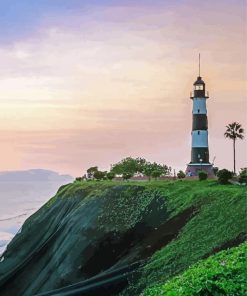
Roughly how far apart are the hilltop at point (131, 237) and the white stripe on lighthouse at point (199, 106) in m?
20.7

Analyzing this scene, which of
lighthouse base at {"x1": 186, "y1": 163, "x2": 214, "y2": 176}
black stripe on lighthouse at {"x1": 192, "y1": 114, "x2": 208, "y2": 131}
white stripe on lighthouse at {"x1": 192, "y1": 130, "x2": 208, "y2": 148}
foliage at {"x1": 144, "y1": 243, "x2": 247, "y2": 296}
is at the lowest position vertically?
foliage at {"x1": 144, "y1": 243, "x2": 247, "y2": 296}

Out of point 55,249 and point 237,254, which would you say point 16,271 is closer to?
point 55,249

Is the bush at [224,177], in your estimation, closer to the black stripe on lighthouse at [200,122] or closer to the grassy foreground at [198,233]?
the grassy foreground at [198,233]

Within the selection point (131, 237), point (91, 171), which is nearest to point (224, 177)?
point (131, 237)

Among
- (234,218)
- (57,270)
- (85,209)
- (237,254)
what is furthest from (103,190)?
(237,254)

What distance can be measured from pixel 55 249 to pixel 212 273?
24232mm

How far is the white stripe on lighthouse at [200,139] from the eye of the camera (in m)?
65.4

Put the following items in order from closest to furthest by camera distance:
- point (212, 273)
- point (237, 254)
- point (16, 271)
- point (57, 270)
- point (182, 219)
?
point (212, 273)
point (237, 254)
point (182, 219)
point (57, 270)
point (16, 271)

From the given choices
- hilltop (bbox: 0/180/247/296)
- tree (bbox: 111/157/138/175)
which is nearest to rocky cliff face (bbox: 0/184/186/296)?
hilltop (bbox: 0/180/247/296)

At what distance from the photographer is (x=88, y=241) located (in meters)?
37.9

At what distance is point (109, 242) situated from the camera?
36.6 m

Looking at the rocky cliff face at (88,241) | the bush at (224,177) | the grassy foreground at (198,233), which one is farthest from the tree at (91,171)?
the grassy foreground at (198,233)

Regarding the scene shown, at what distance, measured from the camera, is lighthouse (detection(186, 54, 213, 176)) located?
214ft

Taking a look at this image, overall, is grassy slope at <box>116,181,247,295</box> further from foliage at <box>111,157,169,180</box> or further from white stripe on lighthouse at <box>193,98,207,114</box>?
foliage at <box>111,157,169,180</box>
